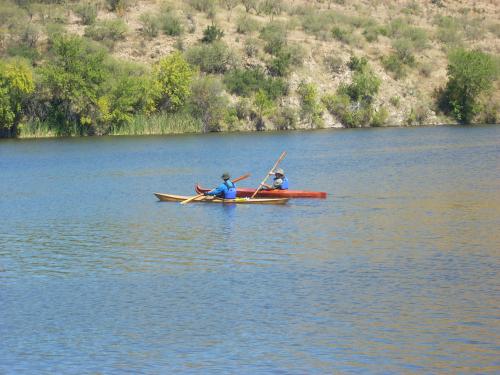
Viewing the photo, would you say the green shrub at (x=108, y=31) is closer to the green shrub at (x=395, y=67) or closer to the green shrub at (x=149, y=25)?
the green shrub at (x=149, y=25)

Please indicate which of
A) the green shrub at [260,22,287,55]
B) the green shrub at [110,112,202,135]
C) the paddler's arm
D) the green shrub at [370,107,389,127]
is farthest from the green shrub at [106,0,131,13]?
the paddler's arm

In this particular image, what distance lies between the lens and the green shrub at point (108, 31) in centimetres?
10469

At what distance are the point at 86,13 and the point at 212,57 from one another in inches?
733

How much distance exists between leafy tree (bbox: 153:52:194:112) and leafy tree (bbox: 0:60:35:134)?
39.9ft

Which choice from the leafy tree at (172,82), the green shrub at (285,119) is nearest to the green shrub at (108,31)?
the leafy tree at (172,82)

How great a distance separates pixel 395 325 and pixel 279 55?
8501cm

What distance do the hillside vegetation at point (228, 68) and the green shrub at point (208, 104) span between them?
0.14 meters

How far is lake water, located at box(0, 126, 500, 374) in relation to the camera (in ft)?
65.1

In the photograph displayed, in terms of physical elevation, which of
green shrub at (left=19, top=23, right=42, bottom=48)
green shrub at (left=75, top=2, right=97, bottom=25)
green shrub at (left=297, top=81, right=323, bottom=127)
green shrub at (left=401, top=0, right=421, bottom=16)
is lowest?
green shrub at (left=297, top=81, right=323, bottom=127)

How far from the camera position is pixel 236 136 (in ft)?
284

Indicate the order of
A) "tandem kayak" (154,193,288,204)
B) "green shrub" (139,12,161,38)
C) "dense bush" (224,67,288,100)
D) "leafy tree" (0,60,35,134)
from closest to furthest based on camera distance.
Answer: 1. "tandem kayak" (154,193,288,204)
2. "leafy tree" (0,60,35,134)
3. "dense bush" (224,67,288,100)
4. "green shrub" (139,12,161,38)

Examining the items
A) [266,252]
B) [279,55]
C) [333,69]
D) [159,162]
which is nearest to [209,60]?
[279,55]

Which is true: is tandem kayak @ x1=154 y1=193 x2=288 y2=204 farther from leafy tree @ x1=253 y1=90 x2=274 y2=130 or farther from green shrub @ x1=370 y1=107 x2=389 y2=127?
green shrub @ x1=370 y1=107 x2=389 y2=127

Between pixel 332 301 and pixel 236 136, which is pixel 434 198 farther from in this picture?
pixel 236 136
